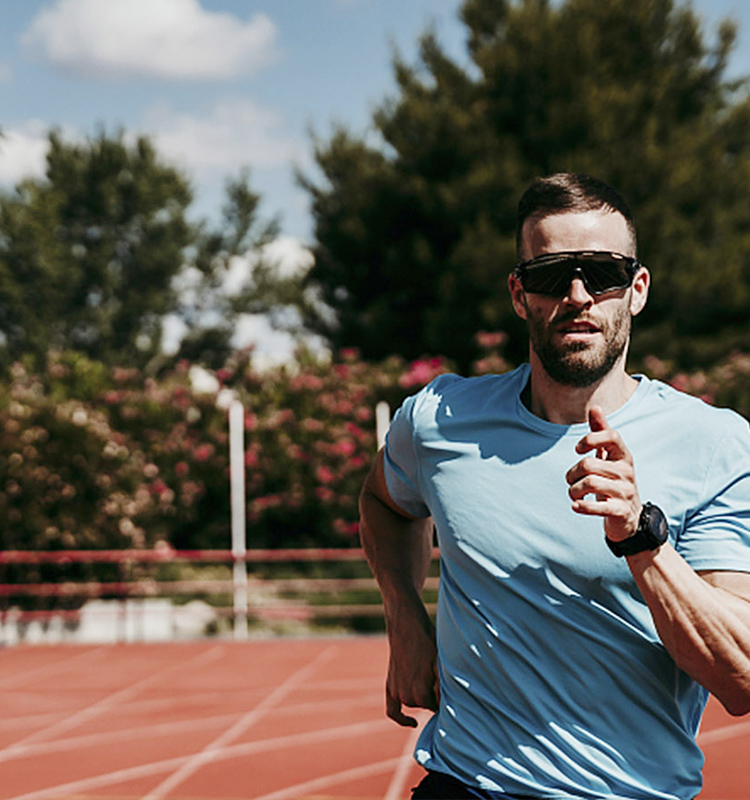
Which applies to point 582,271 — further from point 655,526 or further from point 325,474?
point 325,474

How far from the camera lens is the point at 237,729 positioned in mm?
7551

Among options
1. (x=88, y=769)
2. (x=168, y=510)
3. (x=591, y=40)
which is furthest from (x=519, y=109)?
(x=88, y=769)

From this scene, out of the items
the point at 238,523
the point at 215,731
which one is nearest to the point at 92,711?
the point at 215,731

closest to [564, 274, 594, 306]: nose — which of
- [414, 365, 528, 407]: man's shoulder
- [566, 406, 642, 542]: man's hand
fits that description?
[414, 365, 528, 407]: man's shoulder

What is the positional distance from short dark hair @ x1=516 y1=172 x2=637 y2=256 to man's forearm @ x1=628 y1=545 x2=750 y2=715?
1.97 feet

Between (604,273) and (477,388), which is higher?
(604,273)

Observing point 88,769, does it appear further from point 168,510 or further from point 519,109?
point 519,109

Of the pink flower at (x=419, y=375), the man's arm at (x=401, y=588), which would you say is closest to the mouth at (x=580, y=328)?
the man's arm at (x=401, y=588)

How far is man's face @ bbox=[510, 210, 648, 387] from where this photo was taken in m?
1.90

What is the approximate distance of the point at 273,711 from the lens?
8.20 metres

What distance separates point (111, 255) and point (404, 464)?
116ft

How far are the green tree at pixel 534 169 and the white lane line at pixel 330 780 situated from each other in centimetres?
1435

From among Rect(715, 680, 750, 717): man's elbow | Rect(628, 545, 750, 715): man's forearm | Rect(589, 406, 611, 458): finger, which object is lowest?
Rect(715, 680, 750, 717): man's elbow

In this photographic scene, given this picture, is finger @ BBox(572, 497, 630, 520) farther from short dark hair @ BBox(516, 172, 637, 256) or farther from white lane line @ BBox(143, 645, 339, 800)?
white lane line @ BBox(143, 645, 339, 800)
